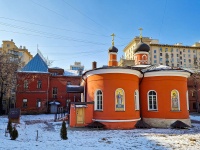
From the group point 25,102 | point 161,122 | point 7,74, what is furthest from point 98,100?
point 25,102

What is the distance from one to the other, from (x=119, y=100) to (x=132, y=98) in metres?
1.14

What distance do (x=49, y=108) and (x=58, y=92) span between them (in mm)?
3110

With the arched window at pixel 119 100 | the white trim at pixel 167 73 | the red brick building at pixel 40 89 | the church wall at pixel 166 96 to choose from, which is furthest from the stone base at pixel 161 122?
the red brick building at pixel 40 89

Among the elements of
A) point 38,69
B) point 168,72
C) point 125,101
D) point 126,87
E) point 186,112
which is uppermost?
point 38,69

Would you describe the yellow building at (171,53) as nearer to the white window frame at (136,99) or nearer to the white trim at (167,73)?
the white trim at (167,73)

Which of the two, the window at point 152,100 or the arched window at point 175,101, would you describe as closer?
the arched window at point 175,101

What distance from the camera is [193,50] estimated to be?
6938cm

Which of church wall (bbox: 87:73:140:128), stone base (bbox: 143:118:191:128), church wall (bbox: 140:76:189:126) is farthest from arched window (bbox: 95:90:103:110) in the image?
stone base (bbox: 143:118:191:128)

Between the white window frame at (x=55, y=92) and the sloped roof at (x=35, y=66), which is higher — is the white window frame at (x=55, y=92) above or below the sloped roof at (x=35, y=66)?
below

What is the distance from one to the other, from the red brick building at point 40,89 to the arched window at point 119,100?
53.8 ft

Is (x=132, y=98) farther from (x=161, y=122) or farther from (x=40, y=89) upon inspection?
(x=40, y=89)

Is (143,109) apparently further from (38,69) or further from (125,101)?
(38,69)

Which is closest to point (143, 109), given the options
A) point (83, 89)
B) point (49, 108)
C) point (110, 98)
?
point (110, 98)

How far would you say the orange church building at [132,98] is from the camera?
570 inches
